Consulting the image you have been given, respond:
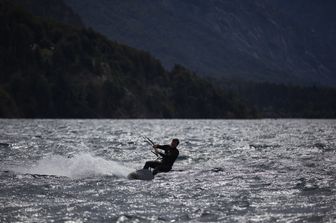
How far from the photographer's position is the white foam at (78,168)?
31.6 metres

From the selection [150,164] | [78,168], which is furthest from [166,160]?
[78,168]

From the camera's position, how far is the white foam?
31594 millimetres

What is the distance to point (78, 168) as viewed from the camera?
107 feet

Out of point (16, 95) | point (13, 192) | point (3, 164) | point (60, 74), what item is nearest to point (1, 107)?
point (16, 95)

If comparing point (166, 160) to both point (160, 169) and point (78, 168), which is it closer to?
point (160, 169)

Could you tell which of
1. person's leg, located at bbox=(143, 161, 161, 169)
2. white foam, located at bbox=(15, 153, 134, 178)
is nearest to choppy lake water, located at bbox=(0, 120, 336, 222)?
white foam, located at bbox=(15, 153, 134, 178)

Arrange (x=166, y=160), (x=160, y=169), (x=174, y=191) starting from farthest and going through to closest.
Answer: (x=166, y=160)
(x=160, y=169)
(x=174, y=191)

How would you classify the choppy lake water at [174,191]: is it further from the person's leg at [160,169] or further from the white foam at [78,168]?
the person's leg at [160,169]

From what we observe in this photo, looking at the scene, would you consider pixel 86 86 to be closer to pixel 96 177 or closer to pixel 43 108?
pixel 43 108

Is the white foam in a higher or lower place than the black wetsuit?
lower

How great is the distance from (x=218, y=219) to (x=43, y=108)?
16459cm

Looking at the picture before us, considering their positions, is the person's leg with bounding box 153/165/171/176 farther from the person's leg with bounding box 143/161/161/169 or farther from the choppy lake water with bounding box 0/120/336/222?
the choppy lake water with bounding box 0/120/336/222

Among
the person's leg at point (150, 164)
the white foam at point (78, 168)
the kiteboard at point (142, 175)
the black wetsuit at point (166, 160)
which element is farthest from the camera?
the black wetsuit at point (166, 160)

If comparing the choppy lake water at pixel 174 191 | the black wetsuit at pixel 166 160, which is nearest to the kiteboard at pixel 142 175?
the choppy lake water at pixel 174 191
